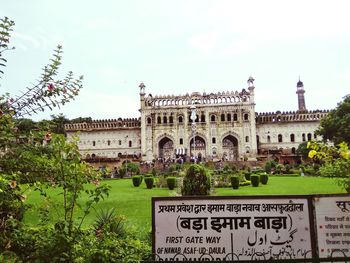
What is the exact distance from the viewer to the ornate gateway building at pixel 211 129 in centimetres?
4353

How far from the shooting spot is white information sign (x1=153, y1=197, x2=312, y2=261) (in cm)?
336

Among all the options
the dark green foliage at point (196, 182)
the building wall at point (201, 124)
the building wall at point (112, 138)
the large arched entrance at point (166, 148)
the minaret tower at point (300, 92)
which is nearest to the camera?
the dark green foliage at point (196, 182)

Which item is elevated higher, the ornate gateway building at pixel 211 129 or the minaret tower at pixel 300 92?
the minaret tower at pixel 300 92

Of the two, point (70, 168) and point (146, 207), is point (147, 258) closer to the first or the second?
point (70, 168)

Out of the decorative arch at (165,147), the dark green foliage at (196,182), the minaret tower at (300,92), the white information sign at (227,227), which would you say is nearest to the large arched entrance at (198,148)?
the decorative arch at (165,147)

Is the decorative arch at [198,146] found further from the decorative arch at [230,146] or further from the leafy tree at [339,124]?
the leafy tree at [339,124]

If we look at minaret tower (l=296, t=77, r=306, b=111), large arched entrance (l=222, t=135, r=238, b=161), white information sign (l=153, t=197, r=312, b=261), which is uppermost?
minaret tower (l=296, t=77, r=306, b=111)

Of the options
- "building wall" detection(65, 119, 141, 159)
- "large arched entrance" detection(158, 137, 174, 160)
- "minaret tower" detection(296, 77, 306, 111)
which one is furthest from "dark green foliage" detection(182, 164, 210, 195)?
"minaret tower" detection(296, 77, 306, 111)

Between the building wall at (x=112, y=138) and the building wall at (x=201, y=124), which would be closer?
the building wall at (x=201, y=124)

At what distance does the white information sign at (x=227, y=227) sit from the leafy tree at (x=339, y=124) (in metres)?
28.8

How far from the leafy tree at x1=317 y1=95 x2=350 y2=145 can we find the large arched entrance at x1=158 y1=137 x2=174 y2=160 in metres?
19.0

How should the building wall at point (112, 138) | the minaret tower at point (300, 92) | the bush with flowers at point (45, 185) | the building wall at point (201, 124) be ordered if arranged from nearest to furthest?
1. the bush with flowers at point (45, 185)
2. the building wall at point (201, 124)
3. the building wall at point (112, 138)
4. the minaret tower at point (300, 92)

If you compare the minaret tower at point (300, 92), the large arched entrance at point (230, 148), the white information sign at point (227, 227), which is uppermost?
the minaret tower at point (300, 92)

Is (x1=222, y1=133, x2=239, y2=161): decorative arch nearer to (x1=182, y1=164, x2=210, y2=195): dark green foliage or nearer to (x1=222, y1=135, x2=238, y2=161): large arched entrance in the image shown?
(x1=222, y1=135, x2=238, y2=161): large arched entrance
